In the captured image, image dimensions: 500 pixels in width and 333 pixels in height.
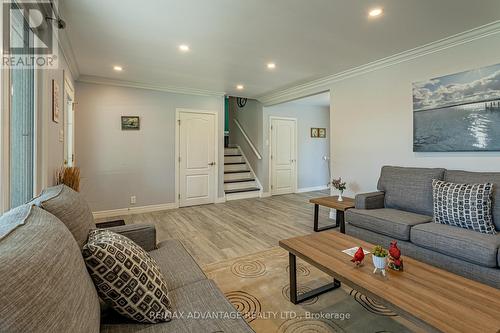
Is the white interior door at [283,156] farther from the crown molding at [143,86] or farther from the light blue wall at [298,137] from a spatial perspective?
the crown molding at [143,86]

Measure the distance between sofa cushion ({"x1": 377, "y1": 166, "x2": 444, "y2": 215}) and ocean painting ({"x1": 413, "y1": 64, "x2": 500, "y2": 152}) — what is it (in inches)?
14.2

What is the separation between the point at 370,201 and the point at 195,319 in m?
2.64

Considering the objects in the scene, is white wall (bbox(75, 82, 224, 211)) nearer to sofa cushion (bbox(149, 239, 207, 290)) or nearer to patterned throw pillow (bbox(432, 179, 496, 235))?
sofa cushion (bbox(149, 239, 207, 290))

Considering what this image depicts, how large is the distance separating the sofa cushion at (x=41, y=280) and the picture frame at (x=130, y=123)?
4.05 meters

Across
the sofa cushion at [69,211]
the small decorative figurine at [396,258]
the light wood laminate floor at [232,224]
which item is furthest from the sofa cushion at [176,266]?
the small decorative figurine at [396,258]

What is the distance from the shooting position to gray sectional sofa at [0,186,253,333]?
0.61m

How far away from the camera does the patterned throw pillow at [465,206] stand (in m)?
2.26

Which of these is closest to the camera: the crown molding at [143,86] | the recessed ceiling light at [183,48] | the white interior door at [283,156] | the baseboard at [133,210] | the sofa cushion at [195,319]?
the sofa cushion at [195,319]

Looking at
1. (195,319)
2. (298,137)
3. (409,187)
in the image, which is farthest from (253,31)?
(298,137)

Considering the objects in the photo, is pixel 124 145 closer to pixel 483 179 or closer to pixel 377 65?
pixel 377 65

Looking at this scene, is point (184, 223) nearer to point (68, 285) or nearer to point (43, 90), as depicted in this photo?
point (43, 90)

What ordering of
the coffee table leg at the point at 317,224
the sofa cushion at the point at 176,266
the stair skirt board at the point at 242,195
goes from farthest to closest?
1. the stair skirt board at the point at 242,195
2. the coffee table leg at the point at 317,224
3. the sofa cushion at the point at 176,266

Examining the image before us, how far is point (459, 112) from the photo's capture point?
286 cm

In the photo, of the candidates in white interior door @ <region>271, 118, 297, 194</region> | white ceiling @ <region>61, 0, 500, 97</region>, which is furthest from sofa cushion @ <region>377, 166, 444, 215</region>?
white interior door @ <region>271, 118, 297, 194</region>
